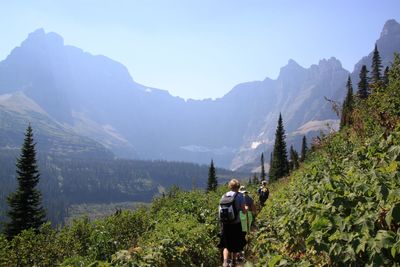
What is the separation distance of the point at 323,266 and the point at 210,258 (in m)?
6.49

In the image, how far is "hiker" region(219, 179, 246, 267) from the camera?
998 centimetres

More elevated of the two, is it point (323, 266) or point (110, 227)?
point (323, 266)

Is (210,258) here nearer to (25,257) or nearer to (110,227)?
(110,227)

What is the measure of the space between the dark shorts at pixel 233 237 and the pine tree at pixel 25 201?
2125 inches

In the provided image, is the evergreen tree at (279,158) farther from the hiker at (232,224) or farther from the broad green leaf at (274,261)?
the broad green leaf at (274,261)

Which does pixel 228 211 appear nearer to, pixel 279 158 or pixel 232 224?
pixel 232 224

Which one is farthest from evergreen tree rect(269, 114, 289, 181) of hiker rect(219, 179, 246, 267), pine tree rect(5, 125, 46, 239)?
hiker rect(219, 179, 246, 267)

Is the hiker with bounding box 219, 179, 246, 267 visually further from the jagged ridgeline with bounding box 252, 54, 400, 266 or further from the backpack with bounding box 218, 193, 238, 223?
the jagged ridgeline with bounding box 252, 54, 400, 266

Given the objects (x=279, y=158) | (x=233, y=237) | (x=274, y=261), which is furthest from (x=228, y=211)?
(x=279, y=158)

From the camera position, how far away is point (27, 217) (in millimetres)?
59500

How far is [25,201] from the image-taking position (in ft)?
197

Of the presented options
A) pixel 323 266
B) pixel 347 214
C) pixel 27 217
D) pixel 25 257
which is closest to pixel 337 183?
pixel 347 214

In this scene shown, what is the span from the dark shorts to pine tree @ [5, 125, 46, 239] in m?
54.0

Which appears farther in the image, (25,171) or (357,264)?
(25,171)
